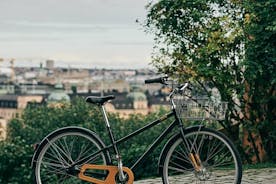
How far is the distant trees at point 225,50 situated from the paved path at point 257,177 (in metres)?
1.13

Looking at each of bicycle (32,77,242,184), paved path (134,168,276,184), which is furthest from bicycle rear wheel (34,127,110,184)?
paved path (134,168,276,184)

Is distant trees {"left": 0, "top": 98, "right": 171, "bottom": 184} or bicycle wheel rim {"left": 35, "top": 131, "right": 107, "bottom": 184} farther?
distant trees {"left": 0, "top": 98, "right": 171, "bottom": 184}

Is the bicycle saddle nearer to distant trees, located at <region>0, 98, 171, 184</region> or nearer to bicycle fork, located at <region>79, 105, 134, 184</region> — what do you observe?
bicycle fork, located at <region>79, 105, 134, 184</region>

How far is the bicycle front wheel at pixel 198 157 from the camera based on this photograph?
563cm

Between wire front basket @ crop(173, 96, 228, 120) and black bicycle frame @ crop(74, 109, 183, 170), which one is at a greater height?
wire front basket @ crop(173, 96, 228, 120)

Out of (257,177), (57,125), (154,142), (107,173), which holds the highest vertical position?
(154,142)

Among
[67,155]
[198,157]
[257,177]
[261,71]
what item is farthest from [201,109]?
[261,71]

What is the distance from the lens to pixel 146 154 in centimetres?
576

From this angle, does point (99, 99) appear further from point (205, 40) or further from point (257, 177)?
point (205, 40)

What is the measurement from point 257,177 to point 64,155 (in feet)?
8.96

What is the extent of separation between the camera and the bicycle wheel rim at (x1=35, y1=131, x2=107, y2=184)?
5812 millimetres

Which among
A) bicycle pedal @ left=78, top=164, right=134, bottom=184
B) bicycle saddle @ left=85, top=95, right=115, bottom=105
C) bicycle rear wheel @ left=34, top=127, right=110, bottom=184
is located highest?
bicycle saddle @ left=85, top=95, right=115, bottom=105

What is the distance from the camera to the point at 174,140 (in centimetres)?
569

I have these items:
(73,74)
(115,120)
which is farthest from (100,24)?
(115,120)
